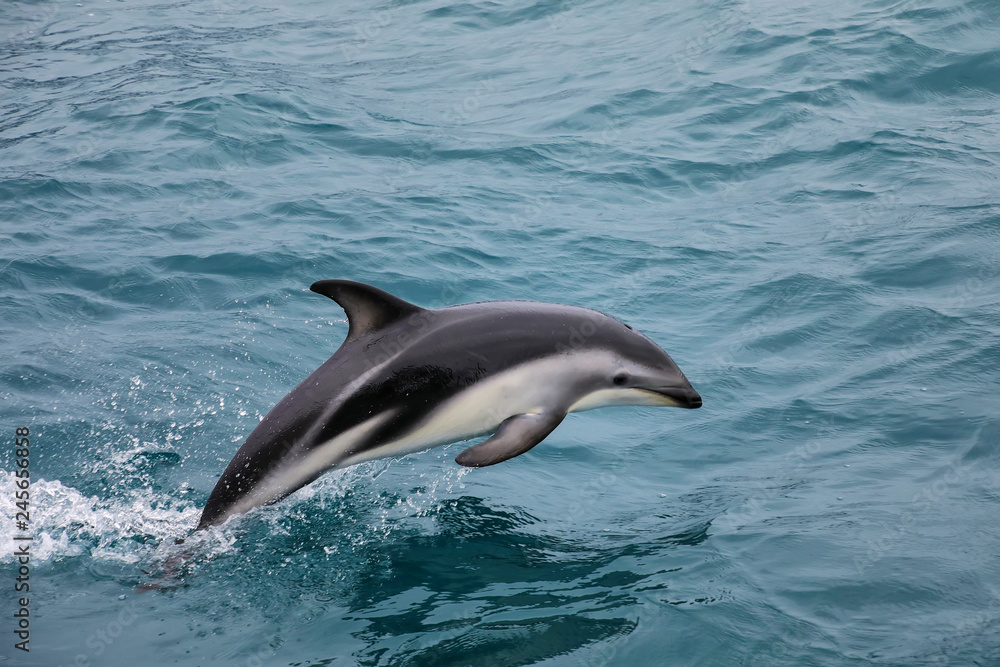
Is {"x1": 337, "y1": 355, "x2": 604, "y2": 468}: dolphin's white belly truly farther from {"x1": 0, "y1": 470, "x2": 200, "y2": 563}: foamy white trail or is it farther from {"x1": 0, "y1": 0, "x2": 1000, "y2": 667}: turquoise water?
{"x1": 0, "y1": 470, "x2": 200, "y2": 563}: foamy white trail

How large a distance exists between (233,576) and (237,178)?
937 centimetres

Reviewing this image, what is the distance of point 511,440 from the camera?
590 centimetres

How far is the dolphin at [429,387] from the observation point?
5.76m

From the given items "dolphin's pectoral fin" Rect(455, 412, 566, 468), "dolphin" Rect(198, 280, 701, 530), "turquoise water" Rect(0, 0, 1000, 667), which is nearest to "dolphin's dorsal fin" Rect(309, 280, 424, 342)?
"dolphin" Rect(198, 280, 701, 530)

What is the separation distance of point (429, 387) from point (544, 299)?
5233mm

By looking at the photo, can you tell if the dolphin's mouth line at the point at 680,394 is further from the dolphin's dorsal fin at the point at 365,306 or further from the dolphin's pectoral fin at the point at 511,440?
the dolphin's dorsal fin at the point at 365,306

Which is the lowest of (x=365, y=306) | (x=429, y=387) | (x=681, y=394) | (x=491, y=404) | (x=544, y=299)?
(x=544, y=299)

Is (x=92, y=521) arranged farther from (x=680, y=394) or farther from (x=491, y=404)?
(x=680, y=394)

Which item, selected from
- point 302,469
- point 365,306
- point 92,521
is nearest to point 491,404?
point 365,306

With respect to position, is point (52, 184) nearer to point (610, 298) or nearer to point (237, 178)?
point (237, 178)

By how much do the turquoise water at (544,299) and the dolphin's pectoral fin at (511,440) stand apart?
734 mm

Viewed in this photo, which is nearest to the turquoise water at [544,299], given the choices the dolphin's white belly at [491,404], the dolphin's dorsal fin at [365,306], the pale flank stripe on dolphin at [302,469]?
the pale flank stripe on dolphin at [302,469]

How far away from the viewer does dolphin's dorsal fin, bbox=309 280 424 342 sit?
5785 millimetres

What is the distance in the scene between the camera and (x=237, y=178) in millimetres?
14094
